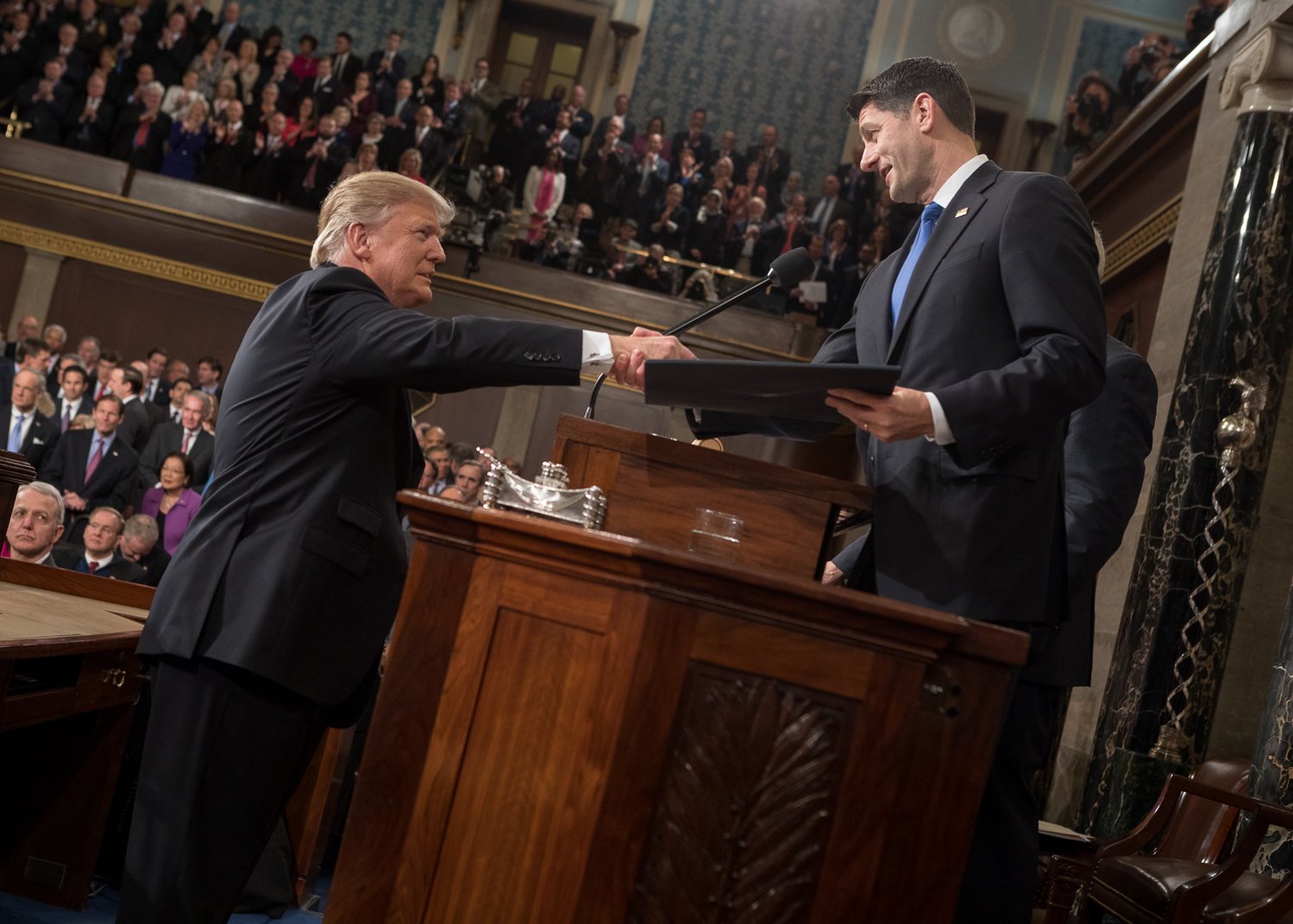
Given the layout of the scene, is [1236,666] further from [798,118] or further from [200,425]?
[798,118]

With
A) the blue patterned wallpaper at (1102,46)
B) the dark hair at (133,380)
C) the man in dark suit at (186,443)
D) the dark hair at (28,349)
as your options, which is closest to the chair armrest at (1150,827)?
the man in dark suit at (186,443)

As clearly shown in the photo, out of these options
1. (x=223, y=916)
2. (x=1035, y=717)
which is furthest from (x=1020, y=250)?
(x=223, y=916)

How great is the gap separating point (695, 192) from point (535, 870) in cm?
1118

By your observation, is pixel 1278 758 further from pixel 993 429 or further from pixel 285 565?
pixel 285 565

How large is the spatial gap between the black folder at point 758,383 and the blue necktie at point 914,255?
1.57 ft

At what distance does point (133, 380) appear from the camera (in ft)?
29.0

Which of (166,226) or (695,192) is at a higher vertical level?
(695,192)

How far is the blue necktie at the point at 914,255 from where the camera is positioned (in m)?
2.11

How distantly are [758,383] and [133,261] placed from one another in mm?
11201

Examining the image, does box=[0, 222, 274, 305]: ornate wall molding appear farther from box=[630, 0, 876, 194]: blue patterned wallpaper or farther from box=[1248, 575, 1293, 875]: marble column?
box=[1248, 575, 1293, 875]: marble column

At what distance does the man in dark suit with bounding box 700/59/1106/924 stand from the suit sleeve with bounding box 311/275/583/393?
0.95ft

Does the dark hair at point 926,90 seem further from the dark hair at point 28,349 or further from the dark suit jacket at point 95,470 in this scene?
the dark hair at point 28,349

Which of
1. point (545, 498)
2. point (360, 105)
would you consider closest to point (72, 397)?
point (360, 105)

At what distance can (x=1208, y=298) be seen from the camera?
17.4ft
